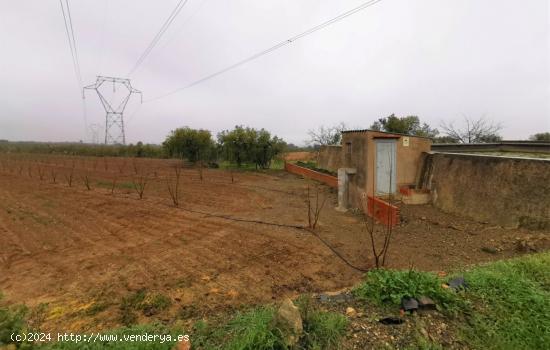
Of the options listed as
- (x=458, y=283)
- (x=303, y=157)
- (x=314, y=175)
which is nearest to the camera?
(x=458, y=283)

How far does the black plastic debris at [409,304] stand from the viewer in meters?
3.00

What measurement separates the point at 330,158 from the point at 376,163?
9514 mm

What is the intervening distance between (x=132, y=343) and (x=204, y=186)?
11378 mm

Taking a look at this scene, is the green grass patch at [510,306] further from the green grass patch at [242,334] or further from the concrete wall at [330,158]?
the concrete wall at [330,158]

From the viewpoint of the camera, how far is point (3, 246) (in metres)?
5.85

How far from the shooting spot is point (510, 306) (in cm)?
309

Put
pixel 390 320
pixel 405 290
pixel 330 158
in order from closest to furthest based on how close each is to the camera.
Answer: pixel 390 320, pixel 405 290, pixel 330 158

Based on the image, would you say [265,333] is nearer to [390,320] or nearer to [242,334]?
[242,334]

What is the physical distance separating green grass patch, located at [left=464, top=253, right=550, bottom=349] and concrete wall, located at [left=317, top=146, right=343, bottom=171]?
13.5 m

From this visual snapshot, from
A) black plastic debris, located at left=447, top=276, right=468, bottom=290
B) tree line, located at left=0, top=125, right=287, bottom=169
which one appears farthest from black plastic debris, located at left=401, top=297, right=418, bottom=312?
tree line, located at left=0, top=125, right=287, bottom=169

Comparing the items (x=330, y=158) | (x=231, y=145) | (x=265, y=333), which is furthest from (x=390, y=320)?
(x=231, y=145)

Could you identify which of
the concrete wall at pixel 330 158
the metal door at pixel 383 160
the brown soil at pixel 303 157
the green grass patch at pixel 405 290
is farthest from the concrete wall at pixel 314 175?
the green grass patch at pixel 405 290

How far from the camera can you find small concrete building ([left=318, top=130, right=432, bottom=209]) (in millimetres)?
9289

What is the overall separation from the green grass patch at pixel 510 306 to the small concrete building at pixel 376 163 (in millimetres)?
5593
